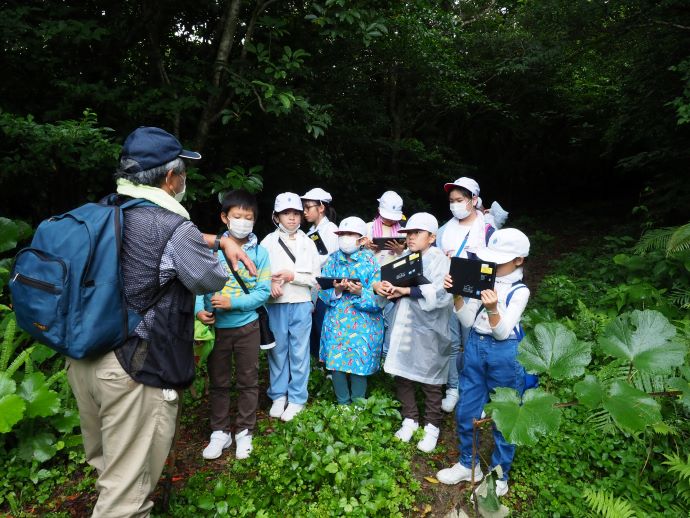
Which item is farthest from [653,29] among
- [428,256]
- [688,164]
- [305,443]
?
[305,443]

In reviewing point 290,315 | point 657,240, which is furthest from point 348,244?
point 657,240

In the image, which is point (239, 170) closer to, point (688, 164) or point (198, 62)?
point (198, 62)

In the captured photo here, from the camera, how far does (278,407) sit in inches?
161

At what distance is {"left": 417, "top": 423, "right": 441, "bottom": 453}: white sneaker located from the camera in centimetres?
359

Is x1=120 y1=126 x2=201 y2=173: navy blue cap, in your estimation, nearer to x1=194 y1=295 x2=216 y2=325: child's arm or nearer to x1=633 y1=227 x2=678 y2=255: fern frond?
x1=194 y1=295 x2=216 y2=325: child's arm

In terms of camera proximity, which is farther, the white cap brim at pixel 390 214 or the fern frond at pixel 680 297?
the fern frond at pixel 680 297

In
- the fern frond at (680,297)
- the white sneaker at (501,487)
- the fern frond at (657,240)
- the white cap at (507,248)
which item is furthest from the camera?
the fern frond at (657,240)

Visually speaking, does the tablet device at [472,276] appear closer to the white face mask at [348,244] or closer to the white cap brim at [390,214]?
the white face mask at [348,244]

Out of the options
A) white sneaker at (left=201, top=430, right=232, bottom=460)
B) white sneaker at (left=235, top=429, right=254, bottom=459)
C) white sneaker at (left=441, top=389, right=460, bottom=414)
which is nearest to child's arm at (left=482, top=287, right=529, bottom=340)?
white sneaker at (left=441, top=389, right=460, bottom=414)

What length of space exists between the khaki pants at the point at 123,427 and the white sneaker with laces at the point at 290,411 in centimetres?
171

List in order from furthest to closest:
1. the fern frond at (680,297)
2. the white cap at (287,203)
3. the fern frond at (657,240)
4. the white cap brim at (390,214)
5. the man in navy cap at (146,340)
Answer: the fern frond at (657,240), the fern frond at (680,297), the white cap brim at (390,214), the white cap at (287,203), the man in navy cap at (146,340)

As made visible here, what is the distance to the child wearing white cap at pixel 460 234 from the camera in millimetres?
4324

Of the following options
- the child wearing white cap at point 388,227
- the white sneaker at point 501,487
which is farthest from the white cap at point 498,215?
the white sneaker at point 501,487

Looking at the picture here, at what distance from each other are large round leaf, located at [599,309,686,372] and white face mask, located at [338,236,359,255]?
7.93 feet
